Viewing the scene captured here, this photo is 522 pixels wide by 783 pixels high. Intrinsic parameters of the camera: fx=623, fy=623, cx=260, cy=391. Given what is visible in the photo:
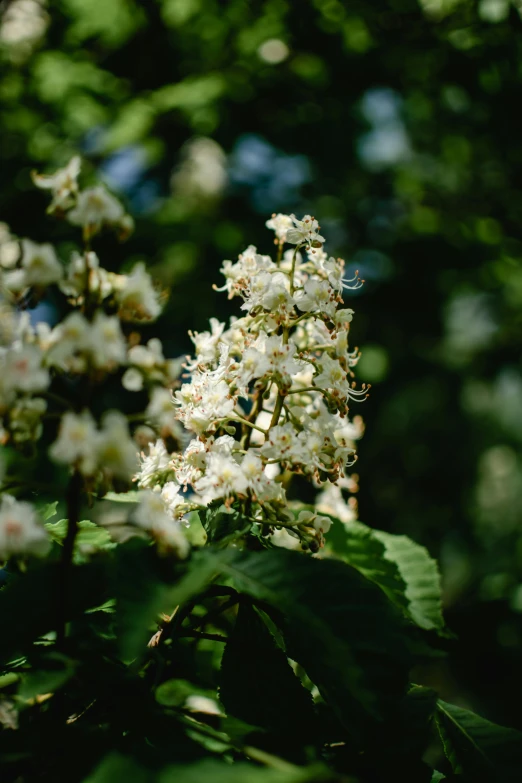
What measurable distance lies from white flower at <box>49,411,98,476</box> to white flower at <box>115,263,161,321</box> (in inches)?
7.7

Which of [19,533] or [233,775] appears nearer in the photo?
[233,775]

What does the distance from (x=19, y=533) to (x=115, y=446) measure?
18 cm

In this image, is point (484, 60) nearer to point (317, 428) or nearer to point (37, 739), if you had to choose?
point (317, 428)

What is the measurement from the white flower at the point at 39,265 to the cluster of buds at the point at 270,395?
45cm

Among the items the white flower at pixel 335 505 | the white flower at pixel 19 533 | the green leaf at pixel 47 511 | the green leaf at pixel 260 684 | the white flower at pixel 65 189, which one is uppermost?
the white flower at pixel 65 189

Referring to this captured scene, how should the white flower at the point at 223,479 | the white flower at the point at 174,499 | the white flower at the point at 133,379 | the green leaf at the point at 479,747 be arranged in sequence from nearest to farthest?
the white flower at the point at 133,379
the green leaf at the point at 479,747
the white flower at the point at 223,479
the white flower at the point at 174,499

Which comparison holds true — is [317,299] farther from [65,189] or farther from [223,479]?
[65,189]

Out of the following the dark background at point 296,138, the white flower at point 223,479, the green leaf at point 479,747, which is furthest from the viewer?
the dark background at point 296,138

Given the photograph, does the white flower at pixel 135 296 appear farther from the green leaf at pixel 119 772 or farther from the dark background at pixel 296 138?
the dark background at pixel 296 138

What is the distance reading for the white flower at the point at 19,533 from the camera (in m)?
0.85

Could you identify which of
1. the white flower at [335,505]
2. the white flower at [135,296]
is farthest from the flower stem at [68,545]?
the white flower at [335,505]

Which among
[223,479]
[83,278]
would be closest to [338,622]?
[223,479]

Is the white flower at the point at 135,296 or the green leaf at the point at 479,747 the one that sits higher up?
the white flower at the point at 135,296

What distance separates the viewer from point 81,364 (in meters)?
0.84
